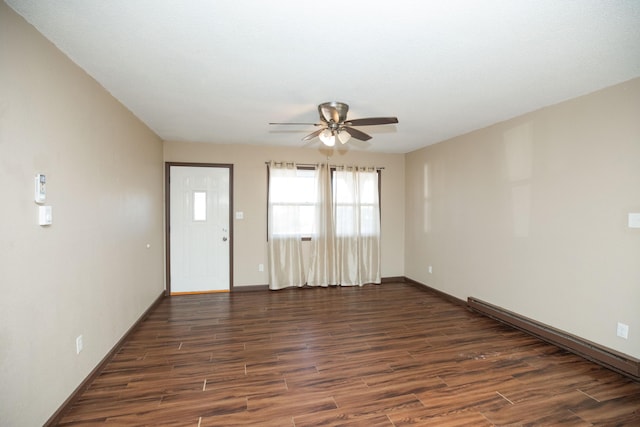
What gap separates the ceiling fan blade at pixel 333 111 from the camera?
2.92 m

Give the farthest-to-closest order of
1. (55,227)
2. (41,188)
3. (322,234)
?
(322,234) → (55,227) → (41,188)

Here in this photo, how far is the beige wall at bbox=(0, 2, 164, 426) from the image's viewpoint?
1.58 metres

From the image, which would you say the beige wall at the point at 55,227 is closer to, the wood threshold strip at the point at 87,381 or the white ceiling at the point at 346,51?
the wood threshold strip at the point at 87,381

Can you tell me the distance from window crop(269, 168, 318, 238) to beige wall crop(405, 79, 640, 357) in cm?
222

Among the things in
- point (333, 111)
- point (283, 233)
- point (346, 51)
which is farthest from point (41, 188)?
point (283, 233)

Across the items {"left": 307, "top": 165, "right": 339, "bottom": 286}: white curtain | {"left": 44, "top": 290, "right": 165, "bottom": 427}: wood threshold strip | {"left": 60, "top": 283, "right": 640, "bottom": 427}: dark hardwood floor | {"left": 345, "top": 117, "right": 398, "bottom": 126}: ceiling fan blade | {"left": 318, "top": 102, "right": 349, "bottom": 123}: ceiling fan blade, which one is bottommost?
{"left": 60, "top": 283, "right": 640, "bottom": 427}: dark hardwood floor

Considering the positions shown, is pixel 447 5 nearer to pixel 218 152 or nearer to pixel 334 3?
pixel 334 3

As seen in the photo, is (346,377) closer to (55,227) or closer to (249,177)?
(55,227)

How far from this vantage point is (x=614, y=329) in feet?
8.59

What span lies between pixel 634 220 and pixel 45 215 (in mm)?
4317

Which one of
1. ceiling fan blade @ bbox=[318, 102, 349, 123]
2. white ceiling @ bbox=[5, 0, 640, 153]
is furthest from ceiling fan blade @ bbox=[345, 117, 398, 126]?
white ceiling @ bbox=[5, 0, 640, 153]

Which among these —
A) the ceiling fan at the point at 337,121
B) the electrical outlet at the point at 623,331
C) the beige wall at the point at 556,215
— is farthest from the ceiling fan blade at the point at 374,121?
the electrical outlet at the point at 623,331

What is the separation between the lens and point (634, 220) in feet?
8.12

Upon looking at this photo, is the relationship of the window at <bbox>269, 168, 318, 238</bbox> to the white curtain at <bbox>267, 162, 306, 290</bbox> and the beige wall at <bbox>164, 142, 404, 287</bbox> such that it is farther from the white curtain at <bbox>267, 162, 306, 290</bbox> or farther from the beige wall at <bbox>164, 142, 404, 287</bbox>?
the beige wall at <bbox>164, 142, 404, 287</bbox>
